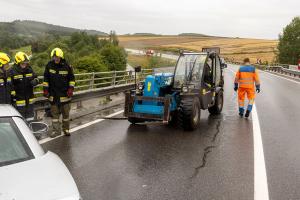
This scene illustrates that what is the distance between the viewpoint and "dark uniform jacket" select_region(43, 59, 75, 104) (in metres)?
8.86

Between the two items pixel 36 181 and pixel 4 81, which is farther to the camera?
pixel 4 81

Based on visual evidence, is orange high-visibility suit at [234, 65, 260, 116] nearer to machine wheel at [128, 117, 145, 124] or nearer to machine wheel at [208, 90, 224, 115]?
machine wheel at [208, 90, 224, 115]

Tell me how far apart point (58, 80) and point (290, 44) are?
84.9 meters

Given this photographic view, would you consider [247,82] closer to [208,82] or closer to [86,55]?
[208,82]

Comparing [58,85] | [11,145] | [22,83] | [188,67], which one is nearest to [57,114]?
[58,85]

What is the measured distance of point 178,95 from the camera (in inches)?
407

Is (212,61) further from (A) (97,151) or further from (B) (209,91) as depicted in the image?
(A) (97,151)

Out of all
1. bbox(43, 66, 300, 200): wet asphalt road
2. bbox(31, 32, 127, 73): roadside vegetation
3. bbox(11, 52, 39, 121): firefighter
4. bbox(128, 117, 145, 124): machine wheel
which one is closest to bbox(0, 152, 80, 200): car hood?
bbox(43, 66, 300, 200): wet asphalt road

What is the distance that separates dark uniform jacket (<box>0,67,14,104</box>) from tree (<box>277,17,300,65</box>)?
83373 mm

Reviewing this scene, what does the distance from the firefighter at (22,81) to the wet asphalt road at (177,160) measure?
0.93 m

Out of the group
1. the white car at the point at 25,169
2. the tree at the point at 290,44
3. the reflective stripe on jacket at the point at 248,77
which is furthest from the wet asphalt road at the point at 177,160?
the tree at the point at 290,44

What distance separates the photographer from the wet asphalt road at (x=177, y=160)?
557 cm

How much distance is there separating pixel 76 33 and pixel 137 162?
106m

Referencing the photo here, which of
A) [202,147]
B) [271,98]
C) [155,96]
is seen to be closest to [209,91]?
[155,96]
